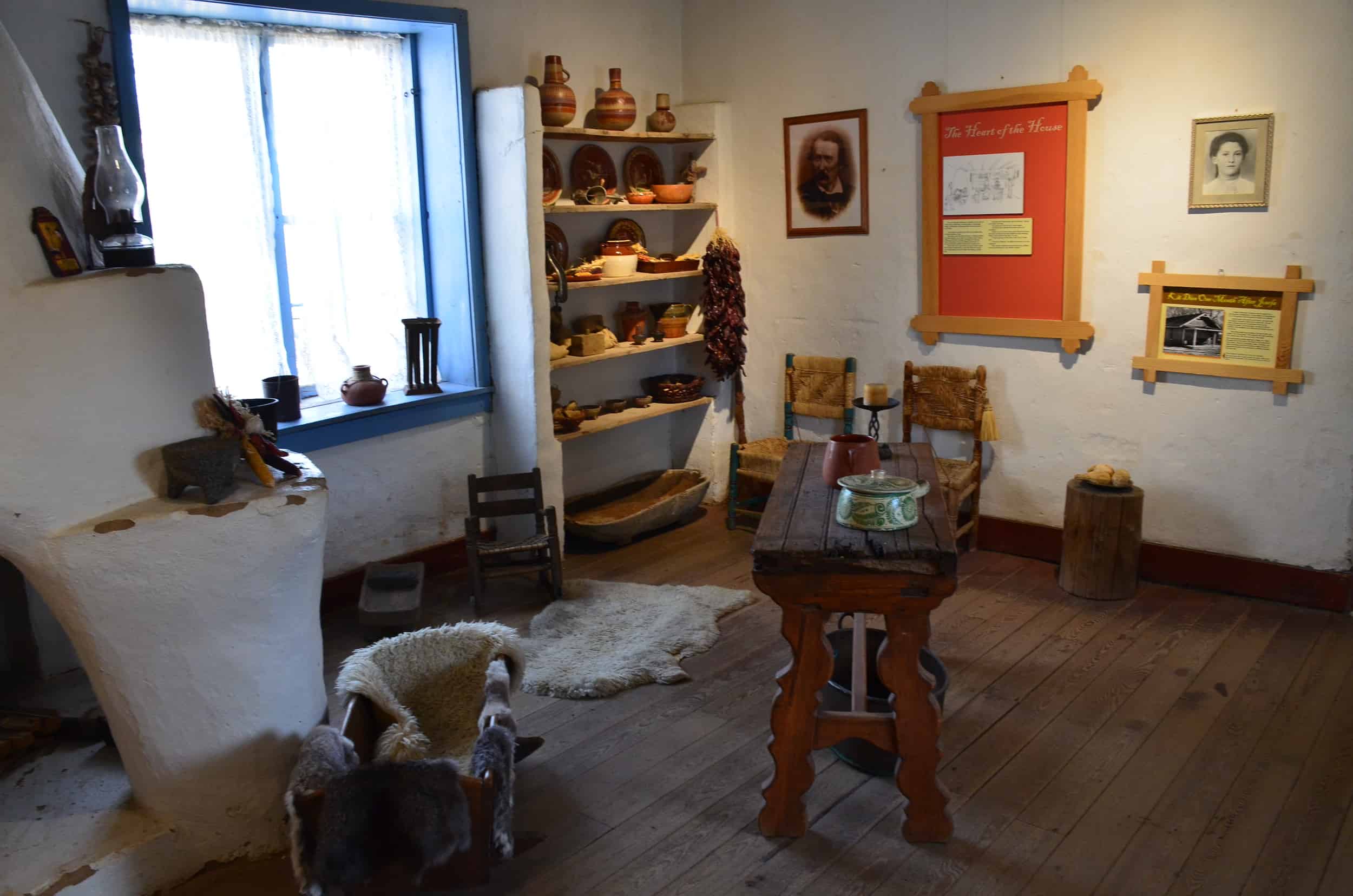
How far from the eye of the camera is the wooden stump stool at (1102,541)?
4496mm

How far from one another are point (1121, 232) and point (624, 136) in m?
2.37

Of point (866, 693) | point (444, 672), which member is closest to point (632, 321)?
point (444, 672)

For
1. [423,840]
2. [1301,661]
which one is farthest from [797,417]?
[423,840]

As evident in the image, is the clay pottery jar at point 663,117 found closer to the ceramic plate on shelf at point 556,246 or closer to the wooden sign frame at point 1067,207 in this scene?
the ceramic plate on shelf at point 556,246

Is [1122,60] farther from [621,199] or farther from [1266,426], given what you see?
[621,199]

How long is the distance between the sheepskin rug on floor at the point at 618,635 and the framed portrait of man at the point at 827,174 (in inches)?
80.4

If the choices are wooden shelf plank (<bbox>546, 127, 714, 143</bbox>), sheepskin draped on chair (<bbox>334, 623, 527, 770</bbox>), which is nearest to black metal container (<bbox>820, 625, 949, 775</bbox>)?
sheepskin draped on chair (<bbox>334, 623, 527, 770</bbox>)

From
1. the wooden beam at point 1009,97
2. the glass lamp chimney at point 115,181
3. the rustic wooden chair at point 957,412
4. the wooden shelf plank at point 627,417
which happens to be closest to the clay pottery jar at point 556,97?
the wooden shelf plank at point 627,417

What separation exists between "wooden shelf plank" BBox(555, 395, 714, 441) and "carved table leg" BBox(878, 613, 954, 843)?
2646 mm

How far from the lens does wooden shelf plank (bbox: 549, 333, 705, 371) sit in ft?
16.8

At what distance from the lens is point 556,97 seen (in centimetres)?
502

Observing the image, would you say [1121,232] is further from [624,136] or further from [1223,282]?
[624,136]

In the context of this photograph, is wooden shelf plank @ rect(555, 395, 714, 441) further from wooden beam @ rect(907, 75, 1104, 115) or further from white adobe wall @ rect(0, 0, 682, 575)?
wooden beam @ rect(907, 75, 1104, 115)

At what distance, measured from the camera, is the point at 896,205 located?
529cm
